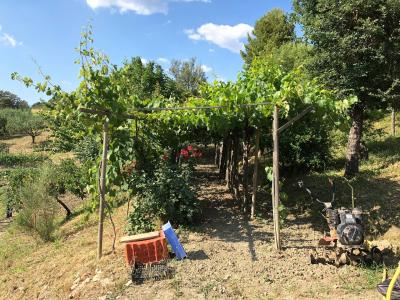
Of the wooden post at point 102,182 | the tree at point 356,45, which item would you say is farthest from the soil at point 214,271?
the tree at point 356,45

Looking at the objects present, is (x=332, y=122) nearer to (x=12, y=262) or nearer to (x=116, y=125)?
(x=116, y=125)

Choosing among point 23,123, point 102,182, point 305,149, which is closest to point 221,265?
point 102,182

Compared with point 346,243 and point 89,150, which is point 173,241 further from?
point 89,150

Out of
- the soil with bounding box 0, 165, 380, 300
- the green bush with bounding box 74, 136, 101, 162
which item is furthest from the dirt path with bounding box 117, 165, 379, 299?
the green bush with bounding box 74, 136, 101, 162

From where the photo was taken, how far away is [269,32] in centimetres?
2928

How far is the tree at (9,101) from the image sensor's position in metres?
69.9

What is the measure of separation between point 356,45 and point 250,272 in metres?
5.77

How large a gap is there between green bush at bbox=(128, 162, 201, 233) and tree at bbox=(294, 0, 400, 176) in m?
4.20

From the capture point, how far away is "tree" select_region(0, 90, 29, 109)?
229 ft

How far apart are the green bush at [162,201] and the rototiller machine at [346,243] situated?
2358mm

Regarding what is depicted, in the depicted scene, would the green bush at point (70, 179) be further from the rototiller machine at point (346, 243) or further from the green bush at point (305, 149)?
the rototiller machine at point (346, 243)

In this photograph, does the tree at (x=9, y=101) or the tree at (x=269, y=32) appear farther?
the tree at (x=9, y=101)

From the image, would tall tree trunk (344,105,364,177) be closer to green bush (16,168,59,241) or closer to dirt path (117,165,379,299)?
dirt path (117,165,379,299)

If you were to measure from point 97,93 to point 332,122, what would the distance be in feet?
13.3
